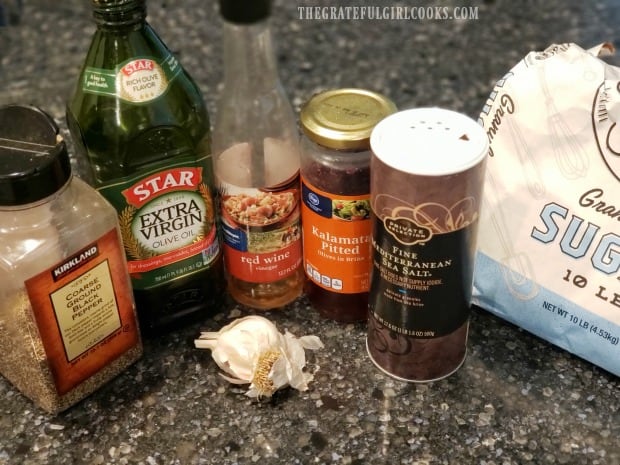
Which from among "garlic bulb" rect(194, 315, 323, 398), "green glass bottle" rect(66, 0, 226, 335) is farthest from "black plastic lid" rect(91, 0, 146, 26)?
"garlic bulb" rect(194, 315, 323, 398)

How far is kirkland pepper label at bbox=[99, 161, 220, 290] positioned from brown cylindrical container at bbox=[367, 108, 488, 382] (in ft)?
0.53

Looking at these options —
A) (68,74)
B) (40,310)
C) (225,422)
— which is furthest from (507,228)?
(68,74)

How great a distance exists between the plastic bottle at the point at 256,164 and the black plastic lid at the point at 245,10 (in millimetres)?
31

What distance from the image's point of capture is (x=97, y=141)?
687mm

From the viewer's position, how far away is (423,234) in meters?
0.65

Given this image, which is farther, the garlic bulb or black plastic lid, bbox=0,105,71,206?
the garlic bulb

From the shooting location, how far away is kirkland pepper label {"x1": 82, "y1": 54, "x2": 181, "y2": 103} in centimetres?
67

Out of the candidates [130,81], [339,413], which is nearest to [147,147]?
[130,81]

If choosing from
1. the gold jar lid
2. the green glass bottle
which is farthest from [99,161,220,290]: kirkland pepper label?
the gold jar lid

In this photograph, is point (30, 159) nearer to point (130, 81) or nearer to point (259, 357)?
point (130, 81)

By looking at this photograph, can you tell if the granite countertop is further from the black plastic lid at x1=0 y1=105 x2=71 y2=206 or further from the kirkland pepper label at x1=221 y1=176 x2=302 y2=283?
the black plastic lid at x1=0 y1=105 x2=71 y2=206

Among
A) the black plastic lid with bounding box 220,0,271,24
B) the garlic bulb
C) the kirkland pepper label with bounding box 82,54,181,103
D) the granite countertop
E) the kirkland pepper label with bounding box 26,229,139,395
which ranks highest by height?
the black plastic lid with bounding box 220,0,271,24

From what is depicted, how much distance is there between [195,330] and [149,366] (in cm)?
6

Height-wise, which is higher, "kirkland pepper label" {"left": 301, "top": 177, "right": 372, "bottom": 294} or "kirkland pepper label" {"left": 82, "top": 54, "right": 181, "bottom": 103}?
"kirkland pepper label" {"left": 82, "top": 54, "right": 181, "bottom": 103}
